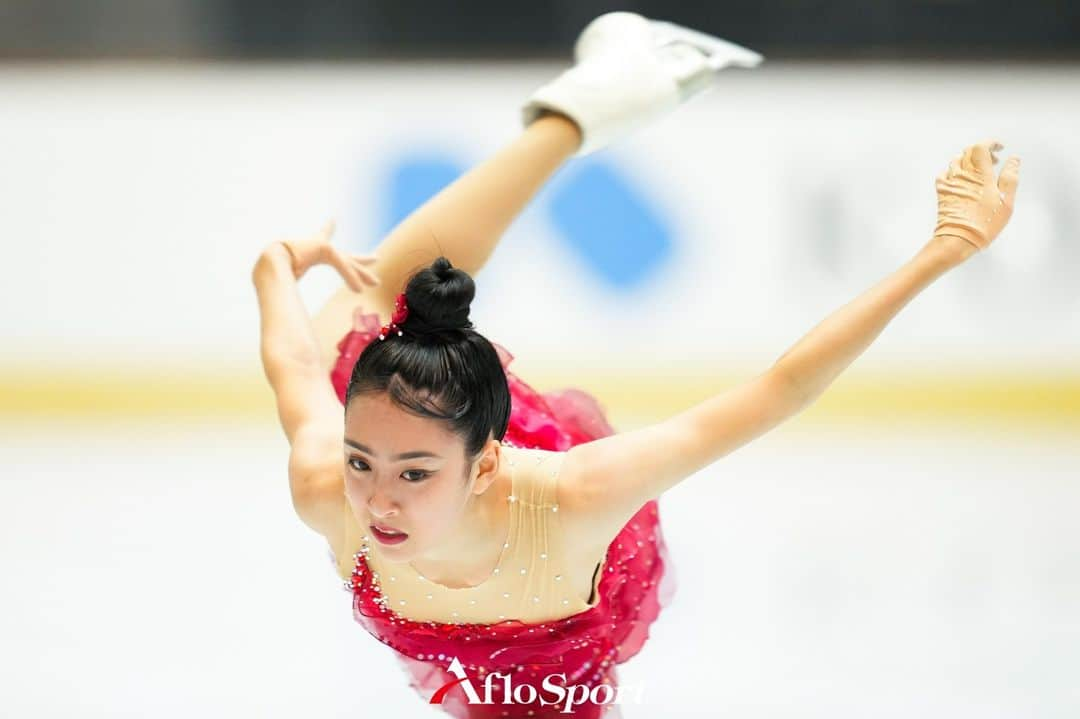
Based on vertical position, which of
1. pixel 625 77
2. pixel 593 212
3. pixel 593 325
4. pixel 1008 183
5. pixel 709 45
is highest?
pixel 593 212

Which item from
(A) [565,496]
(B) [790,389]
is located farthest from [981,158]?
(A) [565,496]

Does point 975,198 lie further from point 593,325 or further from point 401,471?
point 593,325

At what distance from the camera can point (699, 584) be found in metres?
2.66

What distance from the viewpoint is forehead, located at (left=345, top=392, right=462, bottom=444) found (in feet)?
5.48

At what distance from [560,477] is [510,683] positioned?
15.1 inches

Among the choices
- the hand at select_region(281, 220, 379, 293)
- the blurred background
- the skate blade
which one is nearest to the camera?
the hand at select_region(281, 220, 379, 293)

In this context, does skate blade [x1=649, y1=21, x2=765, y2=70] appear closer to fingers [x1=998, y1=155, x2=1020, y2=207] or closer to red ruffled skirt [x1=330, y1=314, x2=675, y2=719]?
red ruffled skirt [x1=330, y1=314, x2=675, y2=719]

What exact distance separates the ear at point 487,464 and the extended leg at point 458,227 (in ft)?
2.17

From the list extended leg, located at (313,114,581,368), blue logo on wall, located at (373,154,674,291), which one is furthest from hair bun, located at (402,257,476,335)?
blue logo on wall, located at (373,154,674,291)

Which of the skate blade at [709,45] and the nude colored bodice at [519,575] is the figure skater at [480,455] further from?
the skate blade at [709,45]

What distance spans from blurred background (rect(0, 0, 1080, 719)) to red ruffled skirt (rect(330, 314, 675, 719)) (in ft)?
0.50

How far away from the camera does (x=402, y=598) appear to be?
6.50 ft

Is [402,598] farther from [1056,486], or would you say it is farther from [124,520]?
[1056,486]

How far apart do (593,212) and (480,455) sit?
87.1 inches
